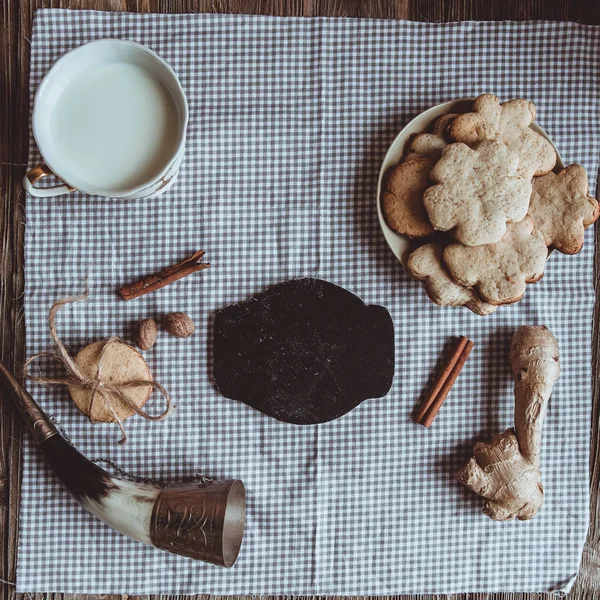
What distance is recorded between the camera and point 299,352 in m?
0.91

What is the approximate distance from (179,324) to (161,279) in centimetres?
7

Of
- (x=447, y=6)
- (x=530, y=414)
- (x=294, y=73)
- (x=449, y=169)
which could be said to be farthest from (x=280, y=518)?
(x=447, y=6)

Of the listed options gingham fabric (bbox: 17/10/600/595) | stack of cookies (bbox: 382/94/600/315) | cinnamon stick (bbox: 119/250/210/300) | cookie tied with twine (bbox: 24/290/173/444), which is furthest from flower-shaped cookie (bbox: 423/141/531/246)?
cookie tied with twine (bbox: 24/290/173/444)

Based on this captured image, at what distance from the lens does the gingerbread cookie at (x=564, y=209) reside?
2.72 ft

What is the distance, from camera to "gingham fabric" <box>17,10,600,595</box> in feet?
3.00

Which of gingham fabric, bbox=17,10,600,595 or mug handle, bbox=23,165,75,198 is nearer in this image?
mug handle, bbox=23,165,75,198

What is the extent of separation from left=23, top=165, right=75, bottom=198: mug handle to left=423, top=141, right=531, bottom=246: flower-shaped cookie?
489 mm

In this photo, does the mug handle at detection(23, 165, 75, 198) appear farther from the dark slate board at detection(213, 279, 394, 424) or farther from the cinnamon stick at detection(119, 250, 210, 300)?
the dark slate board at detection(213, 279, 394, 424)

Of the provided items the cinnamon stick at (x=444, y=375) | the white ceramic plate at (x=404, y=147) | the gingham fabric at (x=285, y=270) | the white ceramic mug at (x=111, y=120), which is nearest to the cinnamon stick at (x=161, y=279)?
the gingham fabric at (x=285, y=270)

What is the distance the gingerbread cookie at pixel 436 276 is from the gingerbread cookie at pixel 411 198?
1.1 inches

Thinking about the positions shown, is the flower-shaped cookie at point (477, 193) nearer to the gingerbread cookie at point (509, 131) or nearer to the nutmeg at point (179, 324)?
the gingerbread cookie at point (509, 131)

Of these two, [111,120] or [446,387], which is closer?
[111,120]

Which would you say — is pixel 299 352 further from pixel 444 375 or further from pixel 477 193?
pixel 477 193

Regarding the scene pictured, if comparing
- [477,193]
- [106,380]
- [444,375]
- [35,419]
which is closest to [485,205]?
[477,193]
